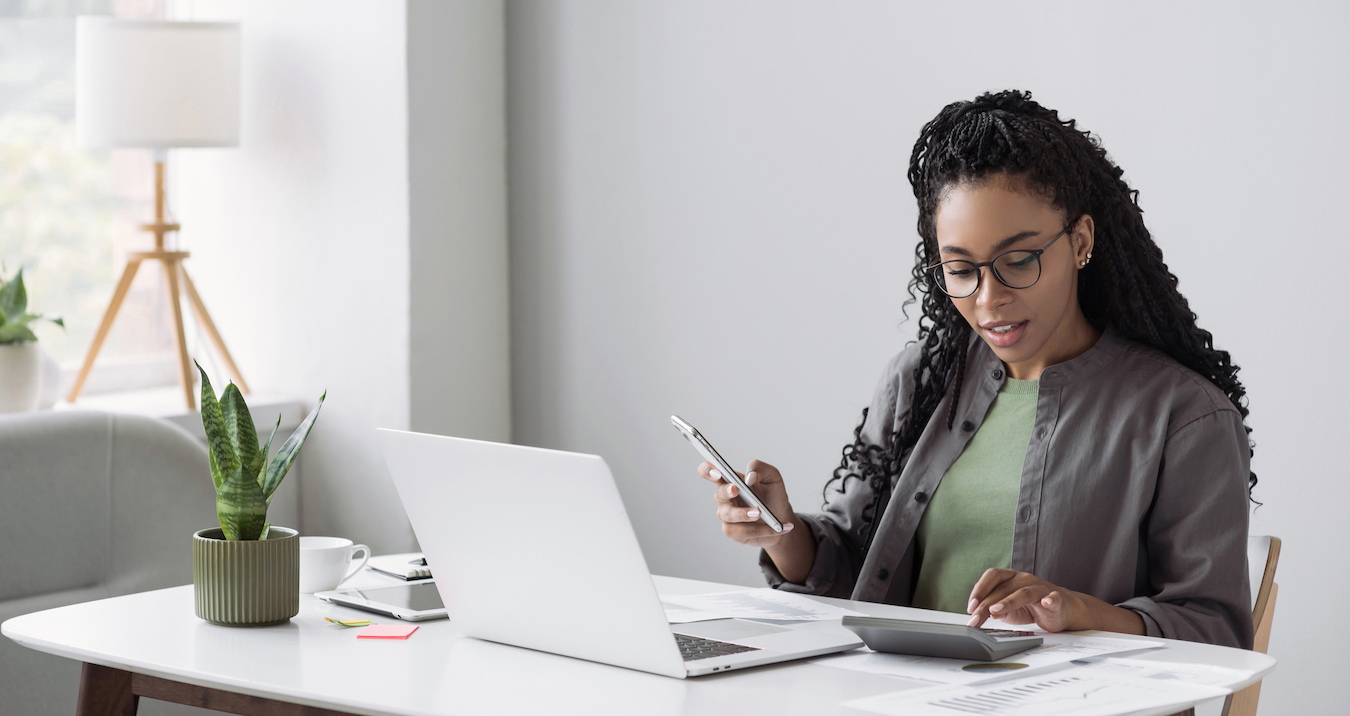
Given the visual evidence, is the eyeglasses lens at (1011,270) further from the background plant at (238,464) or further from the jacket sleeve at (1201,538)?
the background plant at (238,464)

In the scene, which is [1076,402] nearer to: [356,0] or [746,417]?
[746,417]

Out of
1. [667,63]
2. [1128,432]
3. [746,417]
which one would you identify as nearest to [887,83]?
[667,63]

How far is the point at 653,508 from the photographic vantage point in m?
3.13

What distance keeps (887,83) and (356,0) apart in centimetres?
132

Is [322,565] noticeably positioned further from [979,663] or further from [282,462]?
[979,663]

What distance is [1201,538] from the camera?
153 cm

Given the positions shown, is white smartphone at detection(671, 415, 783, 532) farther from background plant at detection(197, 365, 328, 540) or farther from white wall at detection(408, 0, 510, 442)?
white wall at detection(408, 0, 510, 442)

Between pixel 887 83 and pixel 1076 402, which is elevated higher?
pixel 887 83

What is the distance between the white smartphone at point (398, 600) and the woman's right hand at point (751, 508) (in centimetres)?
36

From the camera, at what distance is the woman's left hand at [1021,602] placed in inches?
53.4

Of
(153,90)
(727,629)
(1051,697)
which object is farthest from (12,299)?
(1051,697)

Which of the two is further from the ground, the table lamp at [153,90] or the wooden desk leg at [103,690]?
the table lamp at [153,90]

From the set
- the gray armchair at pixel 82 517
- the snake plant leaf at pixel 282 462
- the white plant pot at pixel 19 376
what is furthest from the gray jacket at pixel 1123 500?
the white plant pot at pixel 19 376

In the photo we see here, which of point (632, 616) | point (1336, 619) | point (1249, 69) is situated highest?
point (1249, 69)
